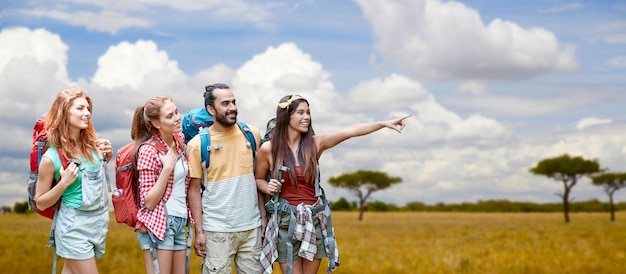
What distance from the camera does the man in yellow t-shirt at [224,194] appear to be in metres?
5.62

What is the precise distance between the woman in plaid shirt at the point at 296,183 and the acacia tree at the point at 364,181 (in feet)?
178

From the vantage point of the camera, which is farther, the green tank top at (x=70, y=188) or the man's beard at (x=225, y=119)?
the man's beard at (x=225, y=119)

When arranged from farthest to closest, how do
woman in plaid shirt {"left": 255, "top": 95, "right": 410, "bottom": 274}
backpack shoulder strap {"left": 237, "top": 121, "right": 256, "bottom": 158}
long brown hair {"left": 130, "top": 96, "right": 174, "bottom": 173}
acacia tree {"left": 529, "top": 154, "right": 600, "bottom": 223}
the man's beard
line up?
acacia tree {"left": 529, "top": 154, "right": 600, "bottom": 223}, backpack shoulder strap {"left": 237, "top": 121, "right": 256, "bottom": 158}, woman in plaid shirt {"left": 255, "top": 95, "right": 410, "bottom": 274}, the man's beard, long brown hair {"left": 130, "top": 96, "right": 174, "bottom": 173}

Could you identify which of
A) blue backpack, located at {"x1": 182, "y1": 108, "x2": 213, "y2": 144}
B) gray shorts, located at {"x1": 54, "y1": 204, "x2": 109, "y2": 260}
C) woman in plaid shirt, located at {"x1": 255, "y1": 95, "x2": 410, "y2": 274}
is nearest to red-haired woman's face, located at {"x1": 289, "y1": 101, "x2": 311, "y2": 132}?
woman in plaid shirt, located at {"x1": 255, "y1": 95, "x2": 410, "y2": 274}

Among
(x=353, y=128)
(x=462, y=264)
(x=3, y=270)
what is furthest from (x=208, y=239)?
(x=462, y=264)

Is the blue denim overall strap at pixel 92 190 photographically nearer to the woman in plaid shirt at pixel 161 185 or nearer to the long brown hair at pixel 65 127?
the long brown hair at pixel 65 127

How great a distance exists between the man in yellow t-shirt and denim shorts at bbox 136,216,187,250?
0.54ft

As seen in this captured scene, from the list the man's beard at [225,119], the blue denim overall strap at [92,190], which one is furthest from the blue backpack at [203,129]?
the blue denim overall strap at [92,190]

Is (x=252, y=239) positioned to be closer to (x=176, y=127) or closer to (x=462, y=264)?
(x=176, y=127)

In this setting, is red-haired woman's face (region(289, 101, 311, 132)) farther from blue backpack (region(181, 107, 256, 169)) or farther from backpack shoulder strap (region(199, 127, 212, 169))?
backpack shoulder strap (region(199, 127, 212, 169))

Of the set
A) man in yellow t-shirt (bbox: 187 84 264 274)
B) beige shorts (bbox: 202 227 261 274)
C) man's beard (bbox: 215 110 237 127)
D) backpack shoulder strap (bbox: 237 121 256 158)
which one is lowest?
beige shorts (bbox: 202 227 261 274)

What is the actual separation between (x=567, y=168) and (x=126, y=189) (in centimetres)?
4734

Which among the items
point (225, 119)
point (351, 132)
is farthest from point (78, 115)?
point (351, 132)

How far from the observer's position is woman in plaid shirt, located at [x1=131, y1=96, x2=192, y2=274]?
5.36 m
